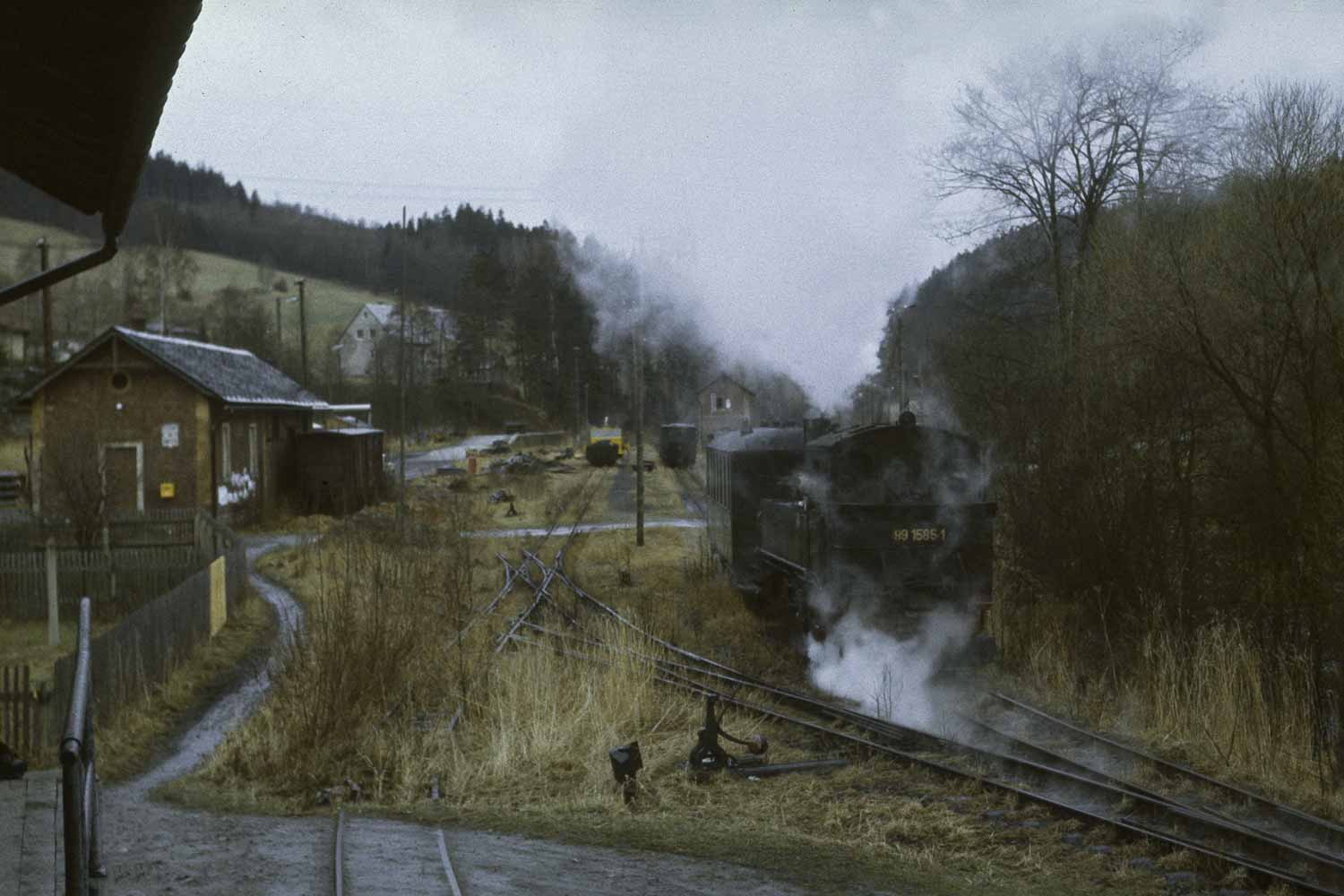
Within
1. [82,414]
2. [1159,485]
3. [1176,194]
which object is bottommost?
[1159,485]

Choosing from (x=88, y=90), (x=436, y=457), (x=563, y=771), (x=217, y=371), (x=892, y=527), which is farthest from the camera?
(x=436, y=457)

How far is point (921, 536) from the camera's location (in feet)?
43.9

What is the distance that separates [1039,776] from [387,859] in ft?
16.9

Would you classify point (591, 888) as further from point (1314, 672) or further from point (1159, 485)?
point (1159, 485)

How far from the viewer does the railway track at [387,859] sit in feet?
23.2

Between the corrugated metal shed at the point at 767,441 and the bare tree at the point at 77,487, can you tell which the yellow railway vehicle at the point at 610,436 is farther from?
the corrugated metal shed at the point at 767,441

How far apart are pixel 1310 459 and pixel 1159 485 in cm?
351

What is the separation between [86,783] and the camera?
535 centimetres

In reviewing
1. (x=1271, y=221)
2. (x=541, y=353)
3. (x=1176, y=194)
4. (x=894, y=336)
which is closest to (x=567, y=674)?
(x=1271, y=221)

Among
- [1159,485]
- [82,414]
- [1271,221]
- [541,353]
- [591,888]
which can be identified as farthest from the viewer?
[541,353]

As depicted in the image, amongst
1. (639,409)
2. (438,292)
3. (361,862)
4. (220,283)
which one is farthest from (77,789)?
(220,283)

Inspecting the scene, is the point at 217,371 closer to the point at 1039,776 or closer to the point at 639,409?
the point at 639,409

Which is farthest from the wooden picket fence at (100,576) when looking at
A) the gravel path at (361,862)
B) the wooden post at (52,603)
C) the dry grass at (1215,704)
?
the dry grass at (1215,704)

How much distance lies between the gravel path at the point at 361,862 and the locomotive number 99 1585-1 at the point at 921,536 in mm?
6229
